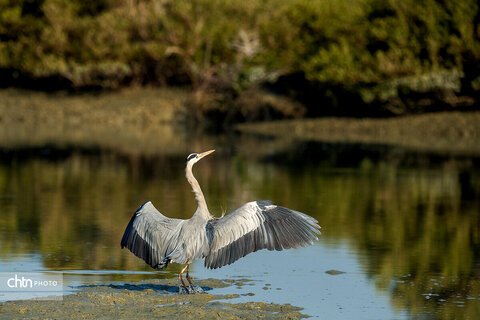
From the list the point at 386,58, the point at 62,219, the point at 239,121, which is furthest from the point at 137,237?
the point at 239,121

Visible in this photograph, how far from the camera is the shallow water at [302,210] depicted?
28.1ft

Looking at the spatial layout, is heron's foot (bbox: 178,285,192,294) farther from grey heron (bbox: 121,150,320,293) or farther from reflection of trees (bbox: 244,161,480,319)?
reflection of trees (bbox: 244,161,480,319)

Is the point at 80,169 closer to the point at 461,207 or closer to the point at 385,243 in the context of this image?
the point at 461,207

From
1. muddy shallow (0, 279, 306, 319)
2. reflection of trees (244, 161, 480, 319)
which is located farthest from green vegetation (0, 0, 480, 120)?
Answer: muddy shallow (0, 279, 306, 319)

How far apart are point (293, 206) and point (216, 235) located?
6.08m

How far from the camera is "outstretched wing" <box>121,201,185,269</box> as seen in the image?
818 cm

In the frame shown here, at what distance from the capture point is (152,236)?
8.19 metres

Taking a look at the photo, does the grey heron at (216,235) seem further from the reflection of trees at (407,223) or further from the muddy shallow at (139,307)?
the reflection of trees at (407,223)

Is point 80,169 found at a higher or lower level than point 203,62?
lower

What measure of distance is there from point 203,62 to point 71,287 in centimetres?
3045

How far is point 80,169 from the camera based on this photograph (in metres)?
19.6
